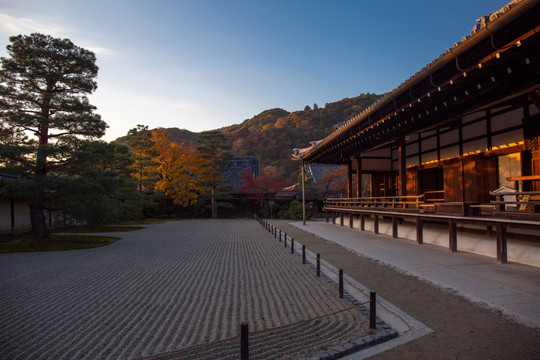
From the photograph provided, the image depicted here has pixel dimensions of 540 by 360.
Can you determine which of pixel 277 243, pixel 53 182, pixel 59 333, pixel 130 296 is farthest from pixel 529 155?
pixel 53 182

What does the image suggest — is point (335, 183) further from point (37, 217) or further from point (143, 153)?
point (37, 217)

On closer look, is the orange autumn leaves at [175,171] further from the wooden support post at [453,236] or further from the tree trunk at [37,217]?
the wooden support post at [453,236]

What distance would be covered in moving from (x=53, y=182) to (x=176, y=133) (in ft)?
203

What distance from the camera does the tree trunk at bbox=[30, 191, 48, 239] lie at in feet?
44.9

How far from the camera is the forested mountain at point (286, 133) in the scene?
61500 mm

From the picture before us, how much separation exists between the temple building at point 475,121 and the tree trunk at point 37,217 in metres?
13.3

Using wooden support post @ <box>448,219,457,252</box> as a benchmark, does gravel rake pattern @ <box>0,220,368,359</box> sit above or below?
below

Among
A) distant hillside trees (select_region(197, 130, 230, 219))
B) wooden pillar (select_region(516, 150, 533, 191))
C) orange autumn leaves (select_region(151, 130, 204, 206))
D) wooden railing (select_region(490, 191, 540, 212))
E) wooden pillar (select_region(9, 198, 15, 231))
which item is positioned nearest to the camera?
wooden railing (select_region(490, 191, 540, 212))

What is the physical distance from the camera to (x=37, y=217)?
554 inches

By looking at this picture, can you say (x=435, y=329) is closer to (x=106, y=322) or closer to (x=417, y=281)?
(x=417, y=281)

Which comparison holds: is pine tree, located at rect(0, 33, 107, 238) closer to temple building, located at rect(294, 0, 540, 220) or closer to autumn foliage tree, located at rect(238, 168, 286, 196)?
temple building, located at rect(294, 0, 540, 220)

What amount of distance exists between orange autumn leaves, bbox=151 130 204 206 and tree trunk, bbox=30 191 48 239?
1686 centimetres

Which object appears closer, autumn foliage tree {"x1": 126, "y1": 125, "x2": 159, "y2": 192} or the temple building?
the temple building

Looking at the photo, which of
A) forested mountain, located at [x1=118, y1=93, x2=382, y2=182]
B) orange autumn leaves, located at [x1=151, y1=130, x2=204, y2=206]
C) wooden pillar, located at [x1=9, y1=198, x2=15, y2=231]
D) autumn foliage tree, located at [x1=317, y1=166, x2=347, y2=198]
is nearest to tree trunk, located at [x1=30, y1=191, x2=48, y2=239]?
wooden pillar, located at [x1=9, y1=198, x2=15, y2=231]
